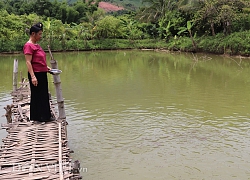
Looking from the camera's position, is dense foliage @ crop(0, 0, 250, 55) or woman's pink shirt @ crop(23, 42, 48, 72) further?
dense foliage @ crop(0, 0, 250, 55)

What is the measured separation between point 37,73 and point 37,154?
48.1 inches

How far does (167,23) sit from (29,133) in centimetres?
2527

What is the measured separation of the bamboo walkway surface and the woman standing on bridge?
16cm

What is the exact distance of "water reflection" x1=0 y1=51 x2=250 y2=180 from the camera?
4.73 meters

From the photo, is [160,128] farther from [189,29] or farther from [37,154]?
[189,29]

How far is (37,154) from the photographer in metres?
3.43

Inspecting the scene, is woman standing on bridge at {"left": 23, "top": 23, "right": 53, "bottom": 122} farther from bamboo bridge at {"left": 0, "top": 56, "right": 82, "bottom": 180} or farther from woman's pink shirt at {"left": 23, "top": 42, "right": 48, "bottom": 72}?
bamboo bridge at {"left": 0, "top": 56, "right": 82, "bottom": 180}

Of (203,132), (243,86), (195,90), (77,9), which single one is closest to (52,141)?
(203,132)

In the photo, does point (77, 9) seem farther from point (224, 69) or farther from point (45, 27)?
point (224, 69)

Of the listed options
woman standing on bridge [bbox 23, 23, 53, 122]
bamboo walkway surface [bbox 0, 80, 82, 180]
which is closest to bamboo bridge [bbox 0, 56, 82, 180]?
bamboo walkway surface [bbox 0, 80, 82, 180]

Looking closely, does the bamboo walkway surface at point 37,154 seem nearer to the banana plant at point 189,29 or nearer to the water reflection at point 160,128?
the water reflection at point 160,128

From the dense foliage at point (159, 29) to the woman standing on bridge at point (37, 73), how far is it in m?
16.5

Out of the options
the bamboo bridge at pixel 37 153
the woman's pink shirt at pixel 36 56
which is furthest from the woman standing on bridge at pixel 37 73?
the bamboo bridge at pixel 37 153

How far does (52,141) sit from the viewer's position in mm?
3797
